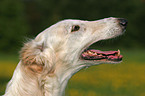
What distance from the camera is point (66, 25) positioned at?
13.9 ft

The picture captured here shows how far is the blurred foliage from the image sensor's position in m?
40.2

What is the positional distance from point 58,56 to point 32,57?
46 centimetres

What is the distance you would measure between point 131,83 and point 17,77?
281 inches

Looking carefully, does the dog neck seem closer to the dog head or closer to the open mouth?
the dog head

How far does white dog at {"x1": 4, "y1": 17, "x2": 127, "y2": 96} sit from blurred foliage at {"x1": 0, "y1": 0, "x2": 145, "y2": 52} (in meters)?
36.4

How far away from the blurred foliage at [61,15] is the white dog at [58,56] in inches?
1434

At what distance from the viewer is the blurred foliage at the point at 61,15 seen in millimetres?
40156

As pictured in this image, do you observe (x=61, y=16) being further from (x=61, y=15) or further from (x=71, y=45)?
(x=71, y=45)

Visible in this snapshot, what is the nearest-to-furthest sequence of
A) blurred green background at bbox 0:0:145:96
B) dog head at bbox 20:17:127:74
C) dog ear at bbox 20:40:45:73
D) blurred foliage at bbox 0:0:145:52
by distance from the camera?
1. dog ear at bbox 20:40:45:73
2. dog head at bbox 20:17:127:74
3. blurred green background at bbox 0:0:145:96
4. blurred foliage at bbox 0:0:145:52

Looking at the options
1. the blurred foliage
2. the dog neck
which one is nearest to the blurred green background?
the blurred foliage

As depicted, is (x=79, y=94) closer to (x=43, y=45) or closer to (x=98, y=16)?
(x=43, y=45)

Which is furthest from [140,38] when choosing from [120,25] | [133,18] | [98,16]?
[120,25]

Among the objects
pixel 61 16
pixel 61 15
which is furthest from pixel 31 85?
pixel 61 15

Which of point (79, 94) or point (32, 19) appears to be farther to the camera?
point (32, 19)
